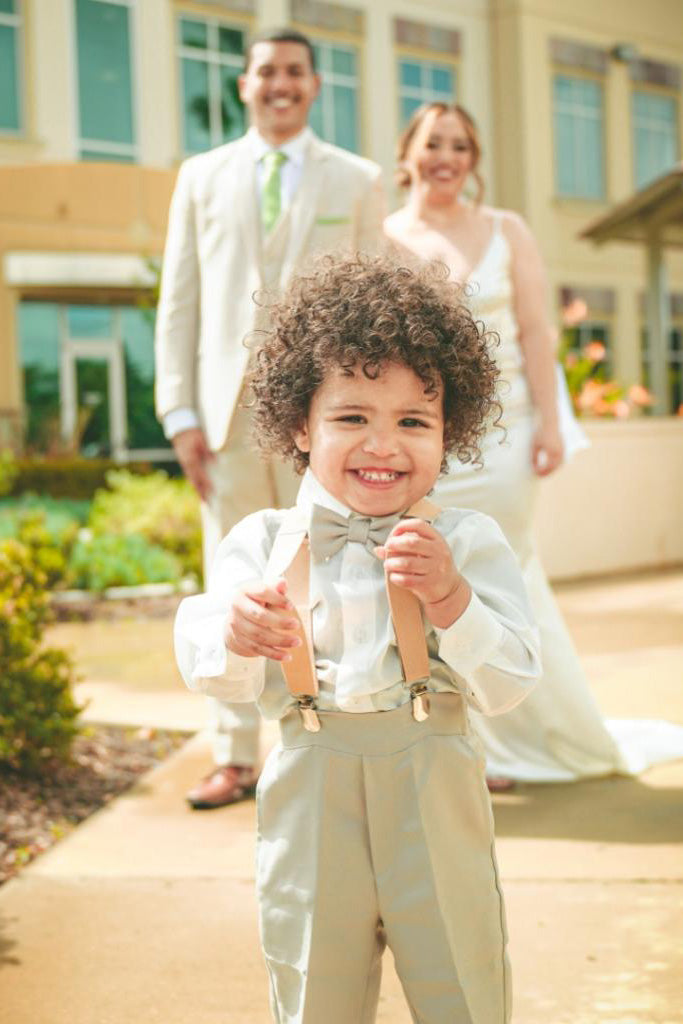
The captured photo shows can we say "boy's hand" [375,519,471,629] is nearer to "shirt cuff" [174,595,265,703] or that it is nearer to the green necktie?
"shirt cuff" [174,595,265,703]

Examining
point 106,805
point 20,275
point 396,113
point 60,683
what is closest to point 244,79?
point 60,683

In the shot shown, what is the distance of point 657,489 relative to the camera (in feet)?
34.4

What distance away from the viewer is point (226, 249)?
156 inches

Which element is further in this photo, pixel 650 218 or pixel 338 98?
pixel 338 98

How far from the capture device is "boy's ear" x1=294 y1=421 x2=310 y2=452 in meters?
2.18

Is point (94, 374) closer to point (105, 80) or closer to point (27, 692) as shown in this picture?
point (105, 80)

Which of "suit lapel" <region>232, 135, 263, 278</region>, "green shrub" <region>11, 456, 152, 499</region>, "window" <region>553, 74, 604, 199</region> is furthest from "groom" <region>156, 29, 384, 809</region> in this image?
"window" <region>553, 74, 604, 199</region>

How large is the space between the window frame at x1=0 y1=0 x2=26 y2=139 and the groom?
1420 centimetres

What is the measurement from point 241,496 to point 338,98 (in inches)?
685

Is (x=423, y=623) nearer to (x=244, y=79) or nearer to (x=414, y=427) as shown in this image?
(x=414, y=427)

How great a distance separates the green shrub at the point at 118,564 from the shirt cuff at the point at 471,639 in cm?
745

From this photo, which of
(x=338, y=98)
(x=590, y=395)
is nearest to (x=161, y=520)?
(x=590, y=395)

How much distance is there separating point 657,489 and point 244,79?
7.06m

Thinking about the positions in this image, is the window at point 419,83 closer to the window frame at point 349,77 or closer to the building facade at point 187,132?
the building facade at point 187,132
